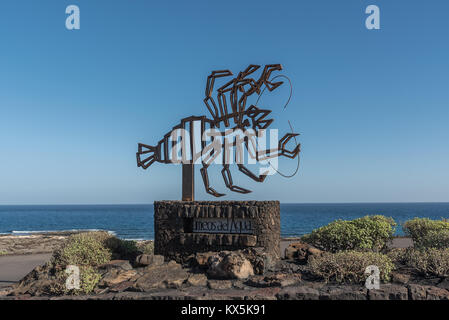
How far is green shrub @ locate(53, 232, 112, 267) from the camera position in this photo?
32.0ft

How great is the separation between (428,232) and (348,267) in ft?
15.9

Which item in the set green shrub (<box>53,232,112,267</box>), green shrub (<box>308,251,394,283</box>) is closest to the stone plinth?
green shrub (<box>53,232,112,267</box>)

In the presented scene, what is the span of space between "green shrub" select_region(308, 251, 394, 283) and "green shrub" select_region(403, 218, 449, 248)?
9.34 feet

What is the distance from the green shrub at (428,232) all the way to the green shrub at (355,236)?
1047 millimetres

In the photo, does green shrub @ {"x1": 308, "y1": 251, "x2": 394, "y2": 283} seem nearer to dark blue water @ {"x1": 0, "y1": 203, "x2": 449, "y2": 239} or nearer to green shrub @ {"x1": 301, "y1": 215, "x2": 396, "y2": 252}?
green shrub @ {"x1": 301, "y1": 215, "x2": 396, "y2": 252}

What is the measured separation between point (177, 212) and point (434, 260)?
22.1ft

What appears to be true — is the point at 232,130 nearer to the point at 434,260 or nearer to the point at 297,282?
the point at 297,282

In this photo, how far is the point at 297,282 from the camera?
765 cm

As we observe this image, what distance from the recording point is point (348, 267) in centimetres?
775

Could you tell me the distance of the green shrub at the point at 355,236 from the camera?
34.0 ft

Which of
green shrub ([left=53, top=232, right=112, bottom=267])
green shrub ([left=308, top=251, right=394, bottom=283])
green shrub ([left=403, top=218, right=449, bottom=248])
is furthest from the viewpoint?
green shrub ([left=403, top=218, right=449, bottom=248])

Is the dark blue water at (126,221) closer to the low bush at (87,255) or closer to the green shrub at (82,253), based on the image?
the low bush at (87,255)

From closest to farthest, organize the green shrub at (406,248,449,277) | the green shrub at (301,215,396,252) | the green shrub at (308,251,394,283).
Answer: the green shrub at (308,251,394,283)
the green shrub at (406,248,449,277)
the green shrub at (301,215,396,252)

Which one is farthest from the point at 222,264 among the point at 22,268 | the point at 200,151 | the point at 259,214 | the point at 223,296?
the point at 22,268
